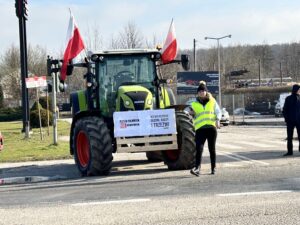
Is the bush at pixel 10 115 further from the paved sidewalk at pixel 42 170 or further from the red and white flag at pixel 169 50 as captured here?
the red and white flag at pixel 169 50

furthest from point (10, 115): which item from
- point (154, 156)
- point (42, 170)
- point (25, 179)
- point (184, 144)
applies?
point (184, 144)

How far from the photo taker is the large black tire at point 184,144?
40.6 feet

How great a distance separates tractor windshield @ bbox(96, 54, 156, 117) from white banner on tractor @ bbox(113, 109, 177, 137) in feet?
3.73

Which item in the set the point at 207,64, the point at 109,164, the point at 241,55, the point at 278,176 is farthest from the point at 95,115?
the point at 241,55

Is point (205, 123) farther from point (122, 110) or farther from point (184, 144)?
point (122, 110)

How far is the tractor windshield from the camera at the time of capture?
1330 centimetres

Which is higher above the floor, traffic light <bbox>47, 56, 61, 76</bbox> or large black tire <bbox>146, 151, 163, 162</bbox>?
traffic light <bbox>47, 56, 61, 76</bbox>

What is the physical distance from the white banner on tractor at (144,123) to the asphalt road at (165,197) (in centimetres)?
Result: 94

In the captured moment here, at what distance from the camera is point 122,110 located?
12.8 meters

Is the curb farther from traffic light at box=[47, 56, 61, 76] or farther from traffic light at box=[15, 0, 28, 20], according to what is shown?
traffic light at box=[15, 0, 28, 20]

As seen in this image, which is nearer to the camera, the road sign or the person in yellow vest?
the person in yellow vest

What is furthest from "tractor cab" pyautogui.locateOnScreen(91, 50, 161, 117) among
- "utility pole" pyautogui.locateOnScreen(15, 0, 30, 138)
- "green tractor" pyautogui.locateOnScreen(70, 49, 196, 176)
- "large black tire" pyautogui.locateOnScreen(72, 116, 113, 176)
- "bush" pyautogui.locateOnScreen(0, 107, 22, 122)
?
"bush" pyautogui.locateOnScreen(0, 107, 22, 122)

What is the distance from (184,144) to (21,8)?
1485cm

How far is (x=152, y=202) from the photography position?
8523 millimetres
